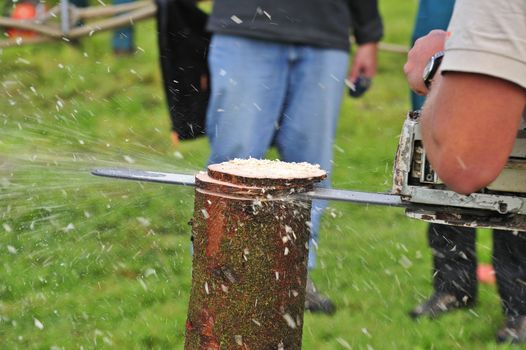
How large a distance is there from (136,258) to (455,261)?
5.37ft

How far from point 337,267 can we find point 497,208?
114 inches

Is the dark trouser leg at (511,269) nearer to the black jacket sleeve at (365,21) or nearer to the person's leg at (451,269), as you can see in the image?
the person's leg at (451,269)

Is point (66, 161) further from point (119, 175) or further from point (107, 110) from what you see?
point (107, 110)

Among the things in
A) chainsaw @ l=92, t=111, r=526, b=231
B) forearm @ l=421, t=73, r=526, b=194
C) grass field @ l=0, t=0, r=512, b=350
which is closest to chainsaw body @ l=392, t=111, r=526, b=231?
chainsaw @ l=92, t=111, r=526, b=231

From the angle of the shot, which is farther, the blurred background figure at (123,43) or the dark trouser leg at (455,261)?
the blurred background figure at (123,43)

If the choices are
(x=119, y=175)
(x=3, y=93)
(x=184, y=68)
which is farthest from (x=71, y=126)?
(x=119, y=175)

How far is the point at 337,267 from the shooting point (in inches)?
203

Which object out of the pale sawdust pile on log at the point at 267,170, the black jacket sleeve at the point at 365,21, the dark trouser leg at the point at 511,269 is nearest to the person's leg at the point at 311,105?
the black jacket sleeve at the point at 365,21

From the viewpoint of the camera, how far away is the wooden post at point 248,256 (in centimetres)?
237

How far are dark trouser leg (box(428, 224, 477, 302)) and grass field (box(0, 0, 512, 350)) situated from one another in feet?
0.42

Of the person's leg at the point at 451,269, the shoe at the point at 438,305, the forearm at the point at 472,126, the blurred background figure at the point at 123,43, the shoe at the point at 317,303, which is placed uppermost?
the blurred background figure at the point at 123,43

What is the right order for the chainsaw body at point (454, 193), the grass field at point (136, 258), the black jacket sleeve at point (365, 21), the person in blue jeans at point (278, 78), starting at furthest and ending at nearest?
the black jacket sleeve at point (365, 21) < the person in blue jeans at point (278, 78) < the grass field at point (136, 258) < the chainsaw body at point (454, 193)

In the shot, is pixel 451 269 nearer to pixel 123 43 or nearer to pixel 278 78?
pixel 278 78

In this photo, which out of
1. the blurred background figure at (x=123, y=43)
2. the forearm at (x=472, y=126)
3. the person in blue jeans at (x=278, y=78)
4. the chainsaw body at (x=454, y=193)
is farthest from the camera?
the blurred background figure at (x=123, y=43)
